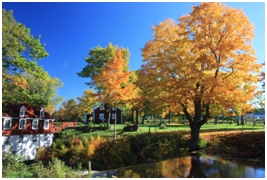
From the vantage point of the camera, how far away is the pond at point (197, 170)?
965 centimetres

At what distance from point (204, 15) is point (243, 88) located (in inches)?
213

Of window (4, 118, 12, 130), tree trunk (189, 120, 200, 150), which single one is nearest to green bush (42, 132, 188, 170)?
tree trunk (189, 120, 200, 150)

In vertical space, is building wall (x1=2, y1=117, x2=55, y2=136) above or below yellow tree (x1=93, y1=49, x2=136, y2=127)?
below

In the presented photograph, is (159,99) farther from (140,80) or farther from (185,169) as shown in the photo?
(185,169)

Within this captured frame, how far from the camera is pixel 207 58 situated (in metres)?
12.8

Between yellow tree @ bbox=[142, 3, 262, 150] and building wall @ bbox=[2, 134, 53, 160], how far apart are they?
15.4 m

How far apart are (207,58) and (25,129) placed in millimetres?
20467

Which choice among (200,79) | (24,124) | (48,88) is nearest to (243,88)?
(200,79)

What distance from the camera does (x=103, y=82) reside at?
20297 millimetres

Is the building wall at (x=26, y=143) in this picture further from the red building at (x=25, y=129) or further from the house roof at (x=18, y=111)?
the house roof at (x=18, y=111)

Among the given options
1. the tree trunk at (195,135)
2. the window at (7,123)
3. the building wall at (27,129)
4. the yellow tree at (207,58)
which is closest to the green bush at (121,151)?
the tree trunk at (195,135)

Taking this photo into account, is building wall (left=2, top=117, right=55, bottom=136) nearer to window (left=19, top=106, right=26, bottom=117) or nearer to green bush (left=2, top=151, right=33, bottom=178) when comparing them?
window (left=19, top=106, right=26, bottom=117)

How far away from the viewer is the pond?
31.7ft

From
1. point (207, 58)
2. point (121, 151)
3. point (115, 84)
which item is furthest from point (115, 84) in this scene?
point (207, 58)
